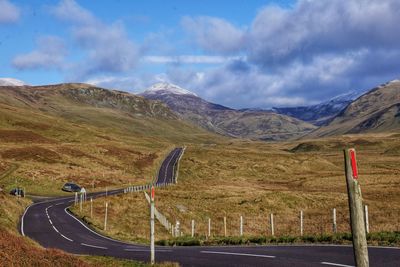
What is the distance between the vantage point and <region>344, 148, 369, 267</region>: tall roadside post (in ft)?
29.7

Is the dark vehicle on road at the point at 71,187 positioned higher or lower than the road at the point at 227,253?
higher

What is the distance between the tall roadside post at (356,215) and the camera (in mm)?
9062

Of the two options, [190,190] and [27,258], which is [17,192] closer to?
[190,190]

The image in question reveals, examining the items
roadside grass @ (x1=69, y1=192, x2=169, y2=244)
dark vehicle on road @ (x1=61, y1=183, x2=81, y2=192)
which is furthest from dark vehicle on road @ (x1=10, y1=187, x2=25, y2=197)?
roadside grass @ (x1=69, y1=192, x2=169, y2=244)

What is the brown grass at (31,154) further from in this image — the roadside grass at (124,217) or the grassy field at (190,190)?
the roadside grass at (124,217)

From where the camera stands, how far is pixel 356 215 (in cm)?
915

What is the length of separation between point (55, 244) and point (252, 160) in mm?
109059

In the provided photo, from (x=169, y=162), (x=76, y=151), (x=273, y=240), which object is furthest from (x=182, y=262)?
(x=169, y=162)

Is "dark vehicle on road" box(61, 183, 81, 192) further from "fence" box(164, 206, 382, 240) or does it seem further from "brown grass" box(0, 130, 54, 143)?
"brown grass" box(0, 130, 54, 143)

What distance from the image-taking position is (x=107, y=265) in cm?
1802

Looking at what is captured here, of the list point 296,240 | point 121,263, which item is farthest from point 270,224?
point 121,263

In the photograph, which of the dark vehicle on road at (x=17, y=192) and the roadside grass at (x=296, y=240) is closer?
the roadside grass at (x=296, y=240)

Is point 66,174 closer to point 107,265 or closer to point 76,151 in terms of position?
point 76,151

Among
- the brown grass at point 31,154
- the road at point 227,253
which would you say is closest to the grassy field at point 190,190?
the brown grass at point 31,154
